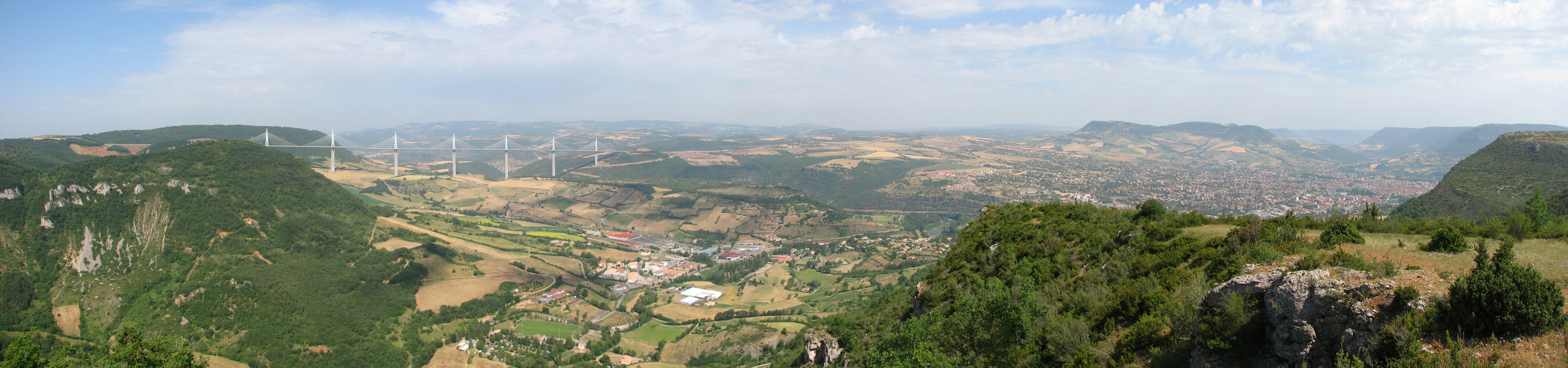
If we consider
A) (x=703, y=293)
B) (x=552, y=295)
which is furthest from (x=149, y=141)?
(x=703, y=293)

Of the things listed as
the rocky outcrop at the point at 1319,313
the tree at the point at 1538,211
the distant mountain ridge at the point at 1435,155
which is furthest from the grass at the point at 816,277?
the distant mountain ridge at the point at 1435,155

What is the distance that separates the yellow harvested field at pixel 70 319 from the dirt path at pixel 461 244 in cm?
2768

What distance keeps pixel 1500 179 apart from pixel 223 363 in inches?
3227

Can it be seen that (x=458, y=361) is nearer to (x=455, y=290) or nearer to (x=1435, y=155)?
(x=455, y=290)

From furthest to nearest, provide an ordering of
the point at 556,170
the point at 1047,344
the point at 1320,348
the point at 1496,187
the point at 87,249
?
1. the point at 556,170
2. the point at 87,249
3. the point at 1496,187
4. the point at 1047,344
5. the point at 1320,348

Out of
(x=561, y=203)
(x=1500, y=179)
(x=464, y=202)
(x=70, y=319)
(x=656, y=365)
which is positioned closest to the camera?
(x=70, y=319)

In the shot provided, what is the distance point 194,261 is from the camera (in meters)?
46.3

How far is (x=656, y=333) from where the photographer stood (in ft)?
159

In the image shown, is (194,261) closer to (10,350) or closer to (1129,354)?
(10,350)

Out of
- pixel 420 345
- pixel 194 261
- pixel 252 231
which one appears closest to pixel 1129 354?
pixel 420 345

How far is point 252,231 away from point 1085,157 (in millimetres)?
177585

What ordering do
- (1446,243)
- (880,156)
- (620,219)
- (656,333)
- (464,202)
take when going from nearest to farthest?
1. (1446,243)
2. (656,333)
3. (620,219)
4. (464,202)
5. (880,156)

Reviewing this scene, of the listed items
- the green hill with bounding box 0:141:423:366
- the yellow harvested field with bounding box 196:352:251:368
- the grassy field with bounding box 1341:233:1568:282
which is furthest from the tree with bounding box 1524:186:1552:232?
Answer: the yellow harvested field with bounding box 196:352:251:368

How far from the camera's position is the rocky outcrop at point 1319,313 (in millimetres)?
8055
